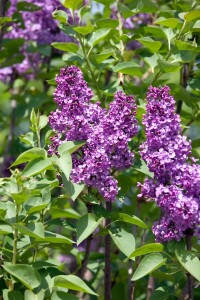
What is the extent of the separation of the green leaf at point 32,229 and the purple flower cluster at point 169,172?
0.28 m

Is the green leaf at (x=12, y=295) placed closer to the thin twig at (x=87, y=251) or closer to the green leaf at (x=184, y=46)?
the thin twig at (x=87, y=251)

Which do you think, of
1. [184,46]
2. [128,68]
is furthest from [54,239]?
[184,46]

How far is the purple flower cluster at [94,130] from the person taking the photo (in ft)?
6.04

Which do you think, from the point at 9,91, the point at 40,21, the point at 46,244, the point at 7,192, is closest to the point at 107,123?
the point at 7,192

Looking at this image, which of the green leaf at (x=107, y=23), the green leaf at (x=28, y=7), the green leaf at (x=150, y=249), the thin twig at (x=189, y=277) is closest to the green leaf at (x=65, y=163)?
the green leaf at (x=150, y=249)

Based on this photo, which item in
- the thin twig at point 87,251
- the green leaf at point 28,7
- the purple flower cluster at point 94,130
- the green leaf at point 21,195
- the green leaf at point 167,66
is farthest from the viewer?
the green leaf at point 28,7

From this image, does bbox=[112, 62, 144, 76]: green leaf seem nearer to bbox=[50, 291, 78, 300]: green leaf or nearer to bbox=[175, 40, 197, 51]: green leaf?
bbox=[175, 40, 197, 51]: green leaf

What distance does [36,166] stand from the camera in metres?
1.82

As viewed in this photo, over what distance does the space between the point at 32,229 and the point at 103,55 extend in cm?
69

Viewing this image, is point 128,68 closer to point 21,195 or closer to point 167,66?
point 167,66

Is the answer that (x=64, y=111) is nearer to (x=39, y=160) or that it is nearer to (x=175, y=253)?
(x=39, y=160)

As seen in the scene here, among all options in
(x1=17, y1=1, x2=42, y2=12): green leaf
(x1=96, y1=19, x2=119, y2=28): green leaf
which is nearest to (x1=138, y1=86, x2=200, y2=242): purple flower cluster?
(x1=96, y1=19, x2=119, y2=28): green leaf

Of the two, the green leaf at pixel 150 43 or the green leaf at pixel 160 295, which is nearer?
the green leaf at pixel 160 295

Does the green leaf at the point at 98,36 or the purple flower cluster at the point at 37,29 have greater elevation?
the green leaf at the point at 98,36
